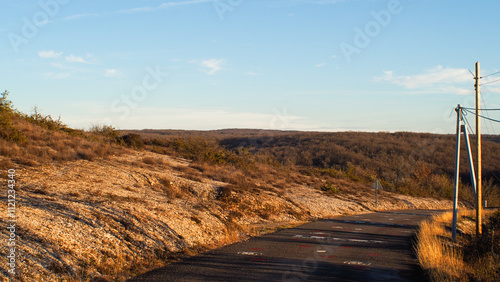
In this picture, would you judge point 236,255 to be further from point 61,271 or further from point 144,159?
point 144,159

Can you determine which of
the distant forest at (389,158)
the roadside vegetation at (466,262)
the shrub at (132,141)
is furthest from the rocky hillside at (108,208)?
the distant forest at (389,158)

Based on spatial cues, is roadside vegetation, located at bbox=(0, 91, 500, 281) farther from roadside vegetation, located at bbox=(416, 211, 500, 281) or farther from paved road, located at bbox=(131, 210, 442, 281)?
roadside vegetation, located at bbox=(416, 211, 500, 281)

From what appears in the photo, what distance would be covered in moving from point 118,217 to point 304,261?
5419 millimetres

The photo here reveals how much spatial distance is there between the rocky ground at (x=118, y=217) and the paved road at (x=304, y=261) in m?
0.88

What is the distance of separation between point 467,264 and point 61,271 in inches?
415

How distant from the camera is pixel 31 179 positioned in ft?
44.4

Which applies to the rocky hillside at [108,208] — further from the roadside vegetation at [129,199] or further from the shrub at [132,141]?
the shrub at [132,141]

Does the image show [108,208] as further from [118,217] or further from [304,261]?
[304,261]

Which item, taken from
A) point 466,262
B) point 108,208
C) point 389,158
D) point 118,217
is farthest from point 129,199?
point 389,158

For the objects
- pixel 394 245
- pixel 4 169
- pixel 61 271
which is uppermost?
pixel 4 169

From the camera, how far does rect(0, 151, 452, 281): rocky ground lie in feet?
27.6

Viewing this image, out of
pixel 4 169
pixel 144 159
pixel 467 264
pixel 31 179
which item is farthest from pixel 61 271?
pixel 144 159

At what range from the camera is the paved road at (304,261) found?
29.9 ft

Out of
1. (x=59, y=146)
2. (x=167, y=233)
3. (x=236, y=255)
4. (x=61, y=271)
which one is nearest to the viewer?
(x=61, y=271)
